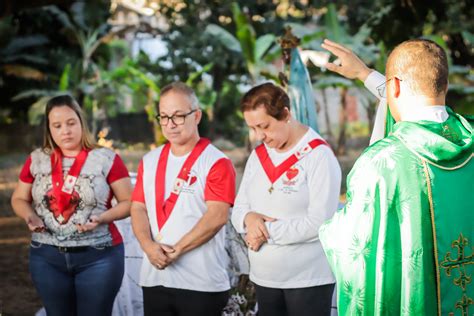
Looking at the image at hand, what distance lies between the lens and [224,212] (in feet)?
11.6

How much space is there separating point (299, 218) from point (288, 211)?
0.24 feet

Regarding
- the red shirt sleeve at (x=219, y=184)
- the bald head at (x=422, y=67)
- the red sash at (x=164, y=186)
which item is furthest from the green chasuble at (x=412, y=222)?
the red sash at (x=164, y=186)

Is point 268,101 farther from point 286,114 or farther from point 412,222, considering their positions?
point 412,222

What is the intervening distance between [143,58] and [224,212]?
627 inches

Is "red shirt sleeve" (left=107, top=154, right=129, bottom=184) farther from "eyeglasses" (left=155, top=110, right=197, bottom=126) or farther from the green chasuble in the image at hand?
the green chasuble

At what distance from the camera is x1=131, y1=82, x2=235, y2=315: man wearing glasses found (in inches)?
138

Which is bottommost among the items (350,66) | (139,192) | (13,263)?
(13,263)

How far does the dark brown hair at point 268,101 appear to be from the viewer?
342 cm

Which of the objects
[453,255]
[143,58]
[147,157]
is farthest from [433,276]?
[143,58]

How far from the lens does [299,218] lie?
11.1 feet

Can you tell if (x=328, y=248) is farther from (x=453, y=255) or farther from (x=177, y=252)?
(x=177, y=252)

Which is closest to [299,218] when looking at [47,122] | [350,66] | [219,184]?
[219,184]

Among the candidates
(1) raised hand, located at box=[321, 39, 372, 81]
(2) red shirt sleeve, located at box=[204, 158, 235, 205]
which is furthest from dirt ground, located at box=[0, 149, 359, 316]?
(1) raised hand, located at box=[321, 39, 372, 81]

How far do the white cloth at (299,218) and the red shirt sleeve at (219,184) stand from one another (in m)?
0.18
